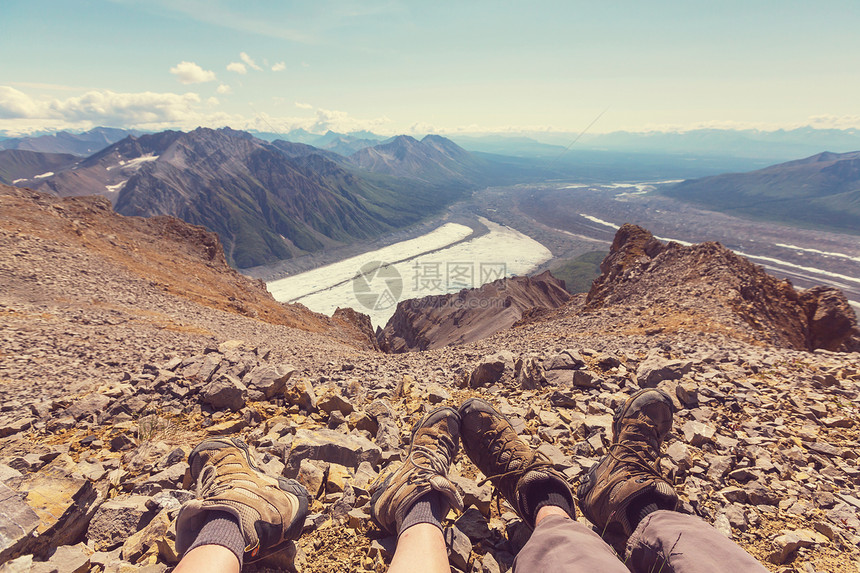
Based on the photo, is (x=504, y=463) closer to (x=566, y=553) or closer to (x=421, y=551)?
(x=566, y=553)

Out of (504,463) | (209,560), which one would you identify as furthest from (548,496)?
(209,560)

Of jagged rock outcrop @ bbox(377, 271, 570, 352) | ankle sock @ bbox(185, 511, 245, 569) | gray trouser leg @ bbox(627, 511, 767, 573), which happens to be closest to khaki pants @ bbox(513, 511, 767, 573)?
gray trouser leg @ bbox(627, 511, 767, 573)

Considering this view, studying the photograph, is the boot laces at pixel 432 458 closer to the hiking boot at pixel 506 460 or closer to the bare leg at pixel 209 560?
the hiking boot at pixel 506 460

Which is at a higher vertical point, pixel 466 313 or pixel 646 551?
pixel 646 551

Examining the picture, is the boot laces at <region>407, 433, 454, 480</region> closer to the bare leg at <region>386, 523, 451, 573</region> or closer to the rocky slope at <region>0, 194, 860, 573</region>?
the rocky slope at <region>0, 194, 860, 573</region>

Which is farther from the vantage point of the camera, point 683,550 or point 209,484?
point 209,484

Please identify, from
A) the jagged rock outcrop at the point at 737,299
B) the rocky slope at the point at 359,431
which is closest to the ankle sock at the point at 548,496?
the rocky slope at the point at 359,431
